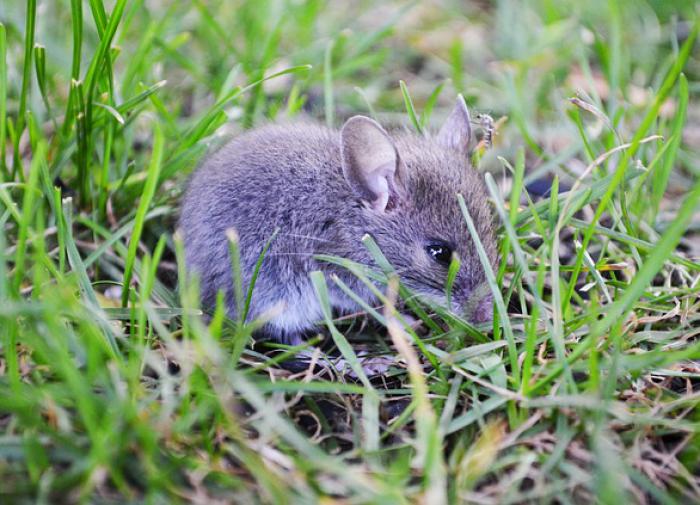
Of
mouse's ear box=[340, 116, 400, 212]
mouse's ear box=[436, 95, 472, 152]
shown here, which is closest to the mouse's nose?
mouse's ear box=[340, 116, 400, 212]

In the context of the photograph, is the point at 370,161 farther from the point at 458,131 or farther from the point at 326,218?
the point at 458,131

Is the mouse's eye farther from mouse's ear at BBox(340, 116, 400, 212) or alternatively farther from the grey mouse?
mouse's ear at BBox(340, 116, 400, 212)

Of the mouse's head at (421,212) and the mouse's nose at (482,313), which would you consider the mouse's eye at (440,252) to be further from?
the mouse's nose at (482,313)

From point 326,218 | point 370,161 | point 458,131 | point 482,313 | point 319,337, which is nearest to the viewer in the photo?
point 319,337

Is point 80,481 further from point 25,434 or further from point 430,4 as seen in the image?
Answer: point 430,4

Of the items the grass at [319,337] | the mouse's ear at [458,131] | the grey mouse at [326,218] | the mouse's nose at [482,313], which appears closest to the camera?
the grass at [319,337]

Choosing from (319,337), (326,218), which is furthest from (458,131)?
(319,337)

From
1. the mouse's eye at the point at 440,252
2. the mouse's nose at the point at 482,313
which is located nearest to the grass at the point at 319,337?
the mouse's nose at the point at 482,313

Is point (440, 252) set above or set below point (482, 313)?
above
